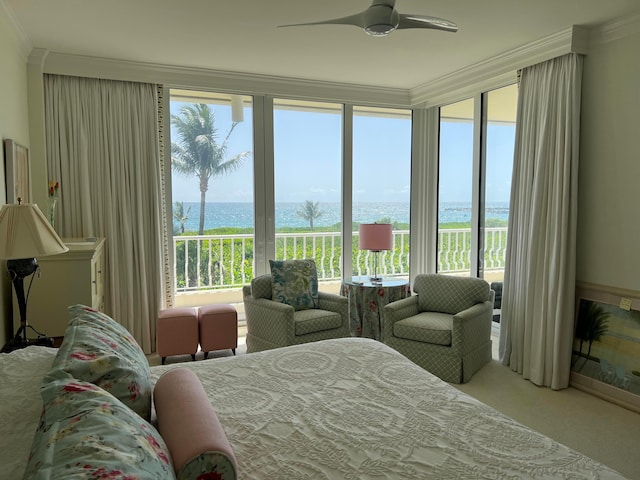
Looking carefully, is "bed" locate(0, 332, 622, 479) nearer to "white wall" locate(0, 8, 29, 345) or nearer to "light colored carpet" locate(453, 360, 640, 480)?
"white wall" locate(0, 8, 29, 345)

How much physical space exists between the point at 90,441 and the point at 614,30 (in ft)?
13.1

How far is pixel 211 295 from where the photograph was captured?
6.08m

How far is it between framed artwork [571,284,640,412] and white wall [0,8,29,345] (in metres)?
4.17

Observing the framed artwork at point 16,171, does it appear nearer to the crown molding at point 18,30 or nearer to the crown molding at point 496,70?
the crown molding at point 18,30

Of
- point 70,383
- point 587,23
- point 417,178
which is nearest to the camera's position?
point 70,383

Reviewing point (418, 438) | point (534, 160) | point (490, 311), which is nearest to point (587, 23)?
point (534, 160)

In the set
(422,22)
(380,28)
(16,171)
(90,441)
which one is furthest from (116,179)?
(90,441)

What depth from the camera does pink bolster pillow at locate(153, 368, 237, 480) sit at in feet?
3.86

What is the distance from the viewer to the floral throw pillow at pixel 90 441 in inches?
35.0

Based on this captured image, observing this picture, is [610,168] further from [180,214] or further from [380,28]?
[180,214]

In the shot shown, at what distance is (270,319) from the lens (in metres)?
3.98

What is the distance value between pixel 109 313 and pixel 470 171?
4.00m

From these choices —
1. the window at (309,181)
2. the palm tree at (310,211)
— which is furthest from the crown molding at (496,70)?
the palm tree at (310,211)

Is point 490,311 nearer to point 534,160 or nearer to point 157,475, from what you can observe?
point 534,160
